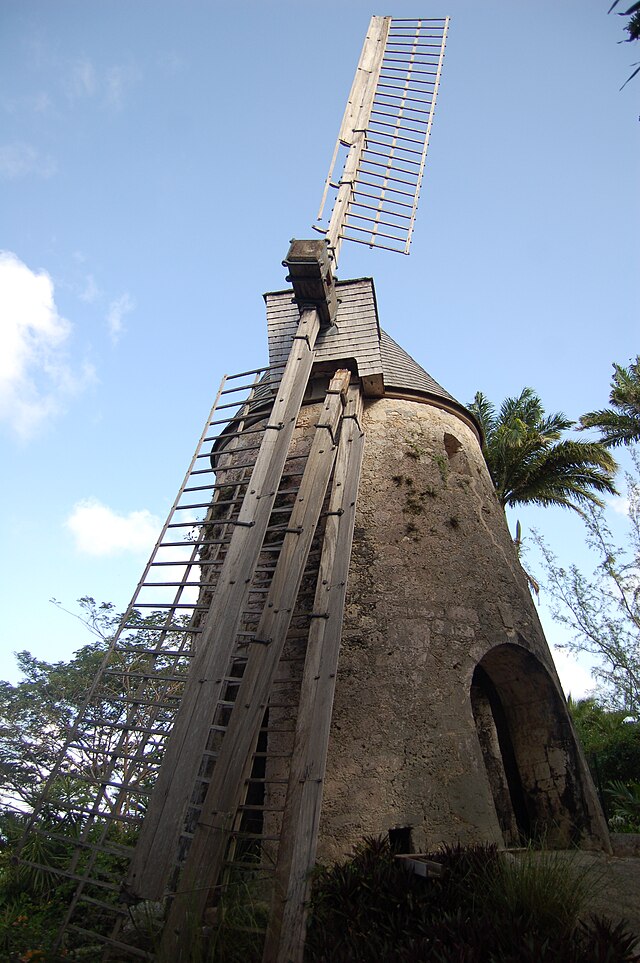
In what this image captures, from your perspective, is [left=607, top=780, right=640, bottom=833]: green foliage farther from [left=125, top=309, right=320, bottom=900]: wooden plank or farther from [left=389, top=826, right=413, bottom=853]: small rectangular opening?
[left=125, top=309, right=320, bottom=900]: wooden plank

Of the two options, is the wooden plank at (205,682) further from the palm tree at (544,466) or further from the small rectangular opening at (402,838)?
the palm tree at (544,466)

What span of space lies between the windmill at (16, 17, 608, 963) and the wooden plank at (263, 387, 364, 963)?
Result: 0.05ft

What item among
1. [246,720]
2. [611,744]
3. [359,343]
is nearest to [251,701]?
[246,720]

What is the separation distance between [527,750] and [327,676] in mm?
2871

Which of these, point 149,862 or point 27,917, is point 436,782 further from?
point 27,917

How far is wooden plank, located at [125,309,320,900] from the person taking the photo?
3.71 metres

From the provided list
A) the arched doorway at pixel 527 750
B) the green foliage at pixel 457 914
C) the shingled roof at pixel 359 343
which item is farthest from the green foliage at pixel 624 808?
the shingled roof at pixel 359 343

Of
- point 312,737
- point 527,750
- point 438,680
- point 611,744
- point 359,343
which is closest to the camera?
point 312,737

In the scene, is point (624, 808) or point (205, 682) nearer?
point (205, 682)

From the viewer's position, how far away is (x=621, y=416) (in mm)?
14484

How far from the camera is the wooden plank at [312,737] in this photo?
11.3ft

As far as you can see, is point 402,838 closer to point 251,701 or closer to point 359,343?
point 251,701

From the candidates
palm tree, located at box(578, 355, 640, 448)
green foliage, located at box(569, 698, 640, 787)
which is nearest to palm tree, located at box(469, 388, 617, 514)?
palm tree, located at box(578, 355, 640, 448)

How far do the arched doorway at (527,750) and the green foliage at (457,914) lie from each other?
156cm
